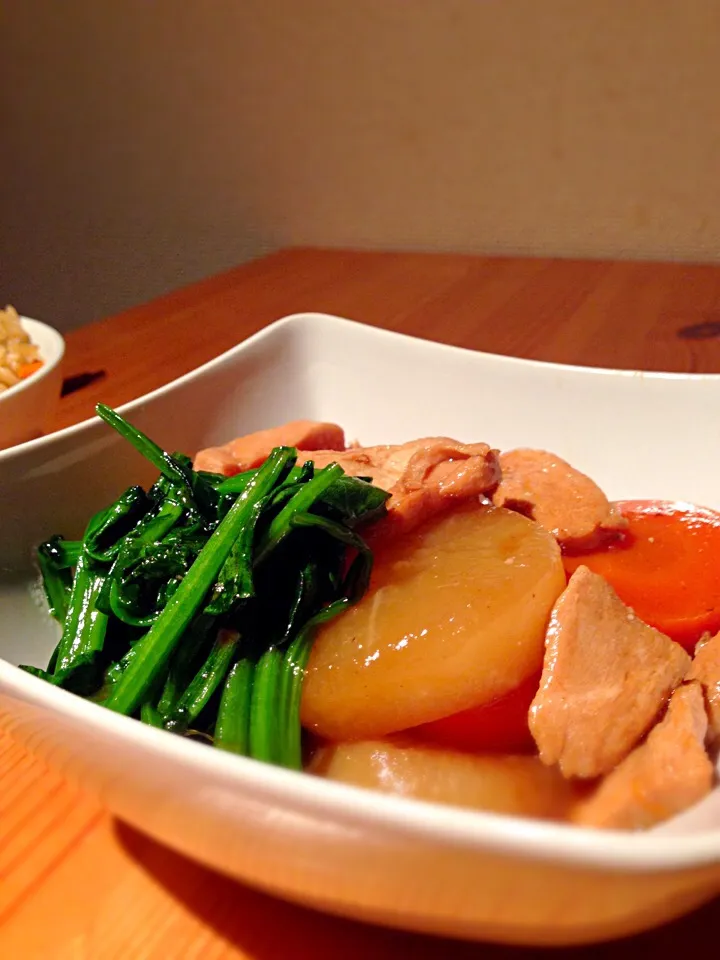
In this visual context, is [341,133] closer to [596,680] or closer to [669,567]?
[669,567]

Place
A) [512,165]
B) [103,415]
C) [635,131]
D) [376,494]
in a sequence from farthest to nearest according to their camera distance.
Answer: [512,165]
[635,131]
[103,415]
[376,494]

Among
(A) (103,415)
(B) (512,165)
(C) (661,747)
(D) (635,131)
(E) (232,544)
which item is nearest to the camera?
(C) (661,747)

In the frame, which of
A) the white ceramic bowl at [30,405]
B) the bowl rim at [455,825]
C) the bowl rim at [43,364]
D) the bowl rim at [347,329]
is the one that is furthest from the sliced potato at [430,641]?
the white ceramic bowl at [30,405]

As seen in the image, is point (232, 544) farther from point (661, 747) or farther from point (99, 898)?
point (661, 747)

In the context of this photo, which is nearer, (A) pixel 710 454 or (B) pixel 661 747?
(B) pixel 661 747

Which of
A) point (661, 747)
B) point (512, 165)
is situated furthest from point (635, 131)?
point (661, 747)
